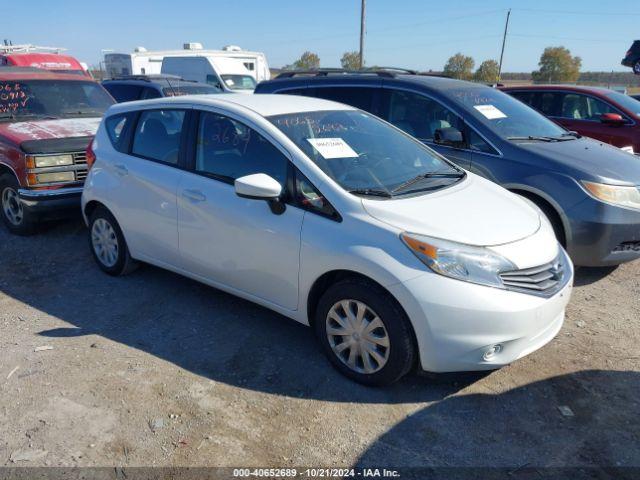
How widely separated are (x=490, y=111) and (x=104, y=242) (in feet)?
13.4

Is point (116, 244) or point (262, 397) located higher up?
point (116, 244)

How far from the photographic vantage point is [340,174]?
3549mm

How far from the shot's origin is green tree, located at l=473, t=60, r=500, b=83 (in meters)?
48.4

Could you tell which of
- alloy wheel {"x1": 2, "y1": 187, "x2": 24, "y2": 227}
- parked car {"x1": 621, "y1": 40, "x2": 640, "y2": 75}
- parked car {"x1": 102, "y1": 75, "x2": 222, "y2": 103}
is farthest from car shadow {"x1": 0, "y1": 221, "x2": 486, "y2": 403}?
parked car {"x1": 621, "y1": 40, "x2": 640, "y2": 75}

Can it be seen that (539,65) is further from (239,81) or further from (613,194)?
(613,194)

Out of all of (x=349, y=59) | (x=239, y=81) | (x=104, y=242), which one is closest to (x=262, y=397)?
(x=104, y=242)

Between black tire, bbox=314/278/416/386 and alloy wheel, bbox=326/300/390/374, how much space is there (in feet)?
0.08

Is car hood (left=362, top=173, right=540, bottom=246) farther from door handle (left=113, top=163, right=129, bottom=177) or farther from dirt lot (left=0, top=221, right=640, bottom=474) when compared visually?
door handle (left=113, top=163, right=129, bottom=177)

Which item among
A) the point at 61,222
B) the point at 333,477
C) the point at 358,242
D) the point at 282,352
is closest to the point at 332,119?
the point at 358,242

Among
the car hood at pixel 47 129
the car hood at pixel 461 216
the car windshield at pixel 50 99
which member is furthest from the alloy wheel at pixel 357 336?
the car windshield at pixel 50 99

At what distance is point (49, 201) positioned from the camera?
5.91 metres

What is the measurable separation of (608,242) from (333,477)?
338 cm

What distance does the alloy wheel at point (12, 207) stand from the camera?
6.18 m

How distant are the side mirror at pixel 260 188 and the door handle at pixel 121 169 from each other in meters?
1.63
